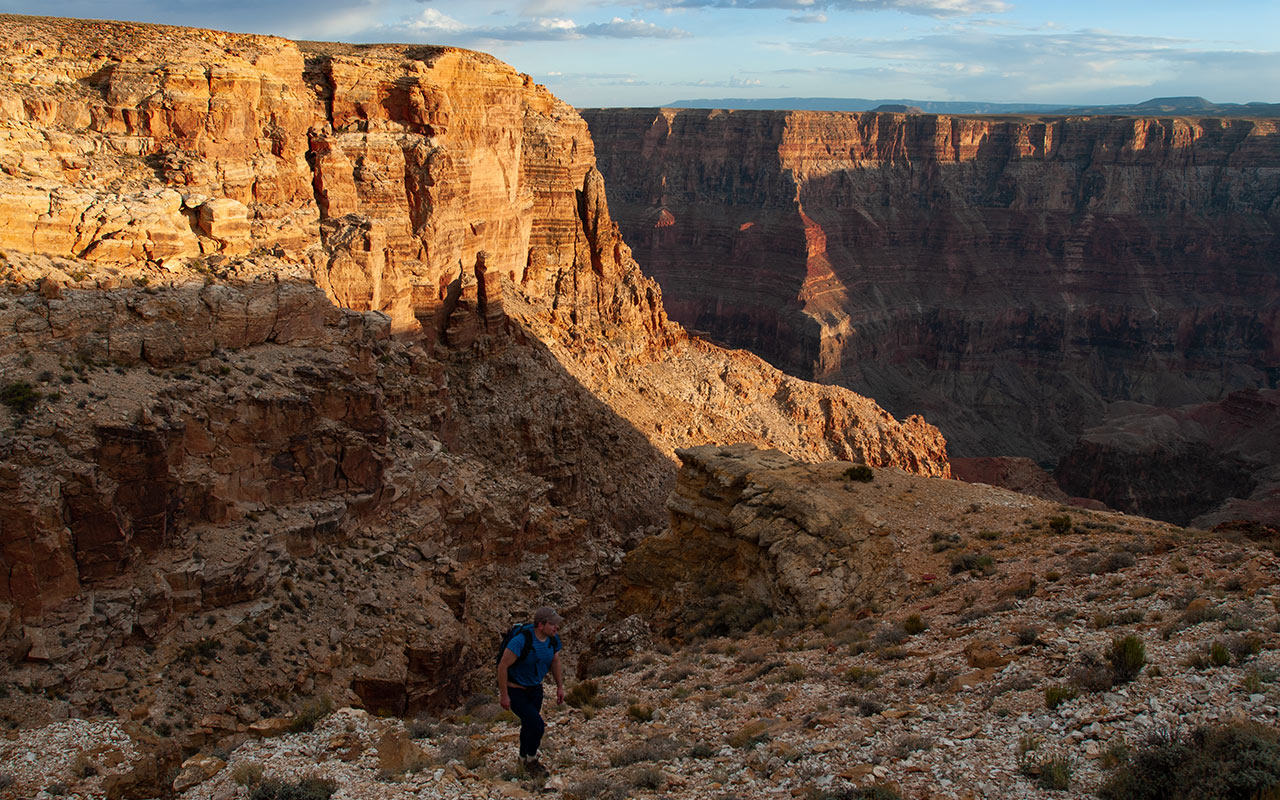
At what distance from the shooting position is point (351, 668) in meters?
24.2

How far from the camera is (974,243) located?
124 m

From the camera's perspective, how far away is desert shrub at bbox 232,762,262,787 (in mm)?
12961

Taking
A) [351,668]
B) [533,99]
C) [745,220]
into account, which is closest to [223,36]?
[533,99]

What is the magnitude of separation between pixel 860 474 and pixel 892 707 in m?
14.7

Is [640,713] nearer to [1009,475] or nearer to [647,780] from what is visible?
[647,780]

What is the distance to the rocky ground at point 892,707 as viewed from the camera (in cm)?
1111

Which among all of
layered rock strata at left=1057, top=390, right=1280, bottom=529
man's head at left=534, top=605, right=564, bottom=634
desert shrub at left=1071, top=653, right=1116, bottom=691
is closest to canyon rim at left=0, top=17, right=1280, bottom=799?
desert shrub at left=1071, top=653, right=1116, bottom=691

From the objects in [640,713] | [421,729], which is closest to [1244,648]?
[640,713]

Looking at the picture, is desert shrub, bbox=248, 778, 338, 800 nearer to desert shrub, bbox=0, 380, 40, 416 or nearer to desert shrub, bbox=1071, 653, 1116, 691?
desert shrub, bbox=1071, 653, 1116, 691

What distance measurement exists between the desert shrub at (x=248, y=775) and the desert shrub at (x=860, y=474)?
736 inches

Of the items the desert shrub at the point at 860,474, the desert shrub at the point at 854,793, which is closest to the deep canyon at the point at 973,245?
the desert shrub at the point at 860,474

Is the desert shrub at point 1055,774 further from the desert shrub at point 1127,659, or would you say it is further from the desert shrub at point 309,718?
the desert shrub at point 309,718

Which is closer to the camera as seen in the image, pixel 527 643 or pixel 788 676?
pixel 527 643

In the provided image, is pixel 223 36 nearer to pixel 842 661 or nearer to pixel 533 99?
pixel 533 99
